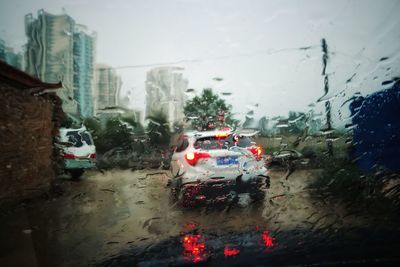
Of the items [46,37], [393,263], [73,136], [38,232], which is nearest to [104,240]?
[38,232]

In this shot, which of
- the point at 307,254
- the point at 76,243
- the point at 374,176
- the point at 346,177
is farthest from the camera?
the point at 346,177

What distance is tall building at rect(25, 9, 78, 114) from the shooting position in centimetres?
534

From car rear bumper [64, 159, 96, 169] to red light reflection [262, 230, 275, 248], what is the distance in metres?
5.15

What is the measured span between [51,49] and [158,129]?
245cm

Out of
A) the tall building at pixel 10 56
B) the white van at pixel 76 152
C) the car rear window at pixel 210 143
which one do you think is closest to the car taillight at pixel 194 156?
the car rear window at pixel 210 143

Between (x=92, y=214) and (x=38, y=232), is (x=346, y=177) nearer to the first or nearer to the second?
(x=92, y=214)

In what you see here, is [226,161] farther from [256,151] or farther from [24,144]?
[24,144]

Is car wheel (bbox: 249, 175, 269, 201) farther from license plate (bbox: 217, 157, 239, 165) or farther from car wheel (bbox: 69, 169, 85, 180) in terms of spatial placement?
car wheel (bbox: 69, 169, 85, 180)

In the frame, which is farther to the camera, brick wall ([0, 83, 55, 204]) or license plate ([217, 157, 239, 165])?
brick wall ([0, 83, 55, 204])

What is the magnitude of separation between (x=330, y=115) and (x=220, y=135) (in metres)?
2.17

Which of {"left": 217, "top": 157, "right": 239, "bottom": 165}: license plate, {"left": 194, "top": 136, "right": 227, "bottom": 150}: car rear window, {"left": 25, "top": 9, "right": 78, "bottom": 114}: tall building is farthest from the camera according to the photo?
{"left": 194, "top": 136, "right": 227, "bottom": 150}: car rear window

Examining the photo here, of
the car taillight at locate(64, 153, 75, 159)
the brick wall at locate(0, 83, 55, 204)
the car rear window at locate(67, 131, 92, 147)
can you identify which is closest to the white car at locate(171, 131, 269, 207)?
the car rear window at locate(67, 131, 92, 147)

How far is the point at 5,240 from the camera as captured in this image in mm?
5090

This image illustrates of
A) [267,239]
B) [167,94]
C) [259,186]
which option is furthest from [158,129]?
[267,239]
